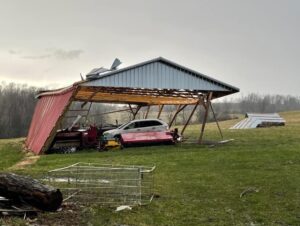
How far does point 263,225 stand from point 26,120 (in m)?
85.1

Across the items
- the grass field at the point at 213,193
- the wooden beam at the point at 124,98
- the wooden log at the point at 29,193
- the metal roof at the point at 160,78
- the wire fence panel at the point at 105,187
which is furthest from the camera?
the wooden beam at the point at 124,98

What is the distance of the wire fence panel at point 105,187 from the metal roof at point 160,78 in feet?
42.1

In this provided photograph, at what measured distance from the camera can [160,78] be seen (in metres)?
25.3

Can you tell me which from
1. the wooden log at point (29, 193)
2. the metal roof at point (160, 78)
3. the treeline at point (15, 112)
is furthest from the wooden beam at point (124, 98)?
the treeline at point (15, 112)

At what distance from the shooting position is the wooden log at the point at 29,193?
8.33m

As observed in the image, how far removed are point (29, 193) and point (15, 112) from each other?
282 ft

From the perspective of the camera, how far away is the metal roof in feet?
80.0

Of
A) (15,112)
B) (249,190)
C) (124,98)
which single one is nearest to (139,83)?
(124,98)

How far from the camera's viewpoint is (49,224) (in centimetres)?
768

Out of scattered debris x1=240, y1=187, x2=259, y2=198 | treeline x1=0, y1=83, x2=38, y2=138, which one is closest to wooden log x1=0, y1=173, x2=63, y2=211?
scattered debris x1=240, y1=187, x2=259, y2=198

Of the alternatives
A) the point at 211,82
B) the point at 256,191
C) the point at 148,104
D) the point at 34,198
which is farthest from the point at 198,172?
the point at 148,104

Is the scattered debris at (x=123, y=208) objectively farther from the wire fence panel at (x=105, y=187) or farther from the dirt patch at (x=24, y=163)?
the dirt patch at (x=24, y=163)

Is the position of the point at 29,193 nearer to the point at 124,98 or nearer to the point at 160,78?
the point at 160,78

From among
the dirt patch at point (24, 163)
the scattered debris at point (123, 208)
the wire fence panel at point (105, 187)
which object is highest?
the wire fence panel at point (105, 187)
